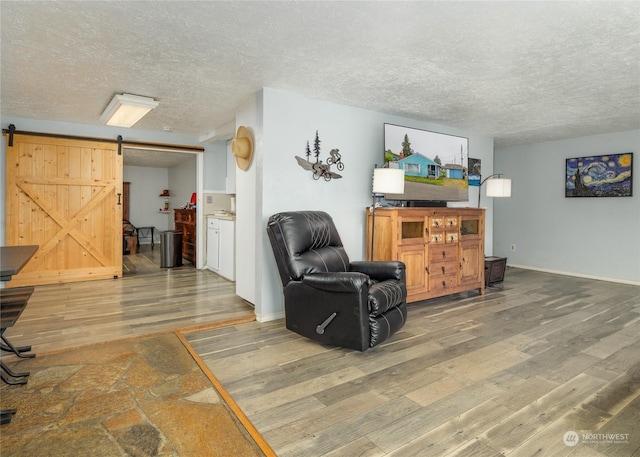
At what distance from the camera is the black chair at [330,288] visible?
273cm

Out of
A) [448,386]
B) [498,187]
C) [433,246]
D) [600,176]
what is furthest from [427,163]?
[600,176]

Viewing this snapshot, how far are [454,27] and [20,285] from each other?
5.69 m

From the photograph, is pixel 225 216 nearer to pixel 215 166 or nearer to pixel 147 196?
pixel 215 166

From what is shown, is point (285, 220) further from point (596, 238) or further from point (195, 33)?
point (596, 238)

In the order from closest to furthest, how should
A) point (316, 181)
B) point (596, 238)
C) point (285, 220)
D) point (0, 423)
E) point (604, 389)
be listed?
1. point (0, 423)
2. point (604, 389)
3. point (285, 220)
4. point (316, 181)
5. point (596, 238)

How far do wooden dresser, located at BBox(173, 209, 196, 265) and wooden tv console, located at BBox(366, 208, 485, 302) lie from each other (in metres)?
3.78

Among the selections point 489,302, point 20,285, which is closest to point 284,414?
point 489,302

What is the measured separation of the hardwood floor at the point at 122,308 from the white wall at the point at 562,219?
5.20m

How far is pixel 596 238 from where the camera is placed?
5.73 meters

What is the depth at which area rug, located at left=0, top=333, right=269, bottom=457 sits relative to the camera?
1.70 metres

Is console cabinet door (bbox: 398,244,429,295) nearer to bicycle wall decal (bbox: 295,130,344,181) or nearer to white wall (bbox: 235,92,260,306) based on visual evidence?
bicycle wall decal (bbox: 295,130,344,181)

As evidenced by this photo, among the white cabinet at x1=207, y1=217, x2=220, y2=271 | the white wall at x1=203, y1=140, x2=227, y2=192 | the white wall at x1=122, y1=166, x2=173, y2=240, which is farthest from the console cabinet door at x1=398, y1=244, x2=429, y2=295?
the white wall at x1=122, y1=166, x2=173, y2=240

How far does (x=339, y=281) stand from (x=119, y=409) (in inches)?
60.8

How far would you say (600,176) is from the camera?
5625 millimetres
